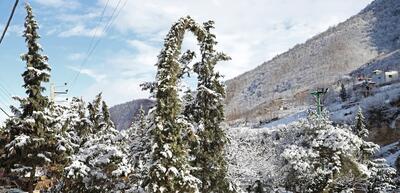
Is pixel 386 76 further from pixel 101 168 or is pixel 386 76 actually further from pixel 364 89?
pixel 101 168

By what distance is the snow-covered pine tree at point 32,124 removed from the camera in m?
23.8

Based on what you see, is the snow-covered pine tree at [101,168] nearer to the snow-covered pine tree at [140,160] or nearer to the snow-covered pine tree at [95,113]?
the snow-covered pine tree at [140,160]

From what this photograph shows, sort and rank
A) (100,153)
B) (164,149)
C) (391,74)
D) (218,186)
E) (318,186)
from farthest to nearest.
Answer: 1. (391,74)
2. (318,186)
3. (218,186)
4. (100,153)
5. (164,149)

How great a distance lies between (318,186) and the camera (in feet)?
87.7

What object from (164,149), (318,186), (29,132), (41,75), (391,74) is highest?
(391,74)

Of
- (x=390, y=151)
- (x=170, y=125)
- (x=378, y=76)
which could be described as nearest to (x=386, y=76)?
(x=378, y=76)

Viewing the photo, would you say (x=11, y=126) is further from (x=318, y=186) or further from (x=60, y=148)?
(x=318, y=186)

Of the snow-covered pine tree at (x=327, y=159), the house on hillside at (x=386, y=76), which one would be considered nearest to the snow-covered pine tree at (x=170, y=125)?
the snow-covered pine tree at (x=327, y=159)

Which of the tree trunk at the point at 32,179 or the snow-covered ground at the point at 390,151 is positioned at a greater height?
the snow-covered ground at the point at 390,151

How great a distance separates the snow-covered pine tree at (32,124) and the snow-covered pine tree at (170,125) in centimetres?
950

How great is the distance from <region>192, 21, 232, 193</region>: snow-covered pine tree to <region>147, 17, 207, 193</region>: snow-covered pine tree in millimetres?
4247

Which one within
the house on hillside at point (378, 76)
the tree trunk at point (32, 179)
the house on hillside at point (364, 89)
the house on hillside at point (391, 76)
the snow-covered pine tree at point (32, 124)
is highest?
the house on hillside at point (378, 76)

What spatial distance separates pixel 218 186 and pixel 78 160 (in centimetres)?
717

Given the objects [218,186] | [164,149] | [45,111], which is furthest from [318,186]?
[45,111]
